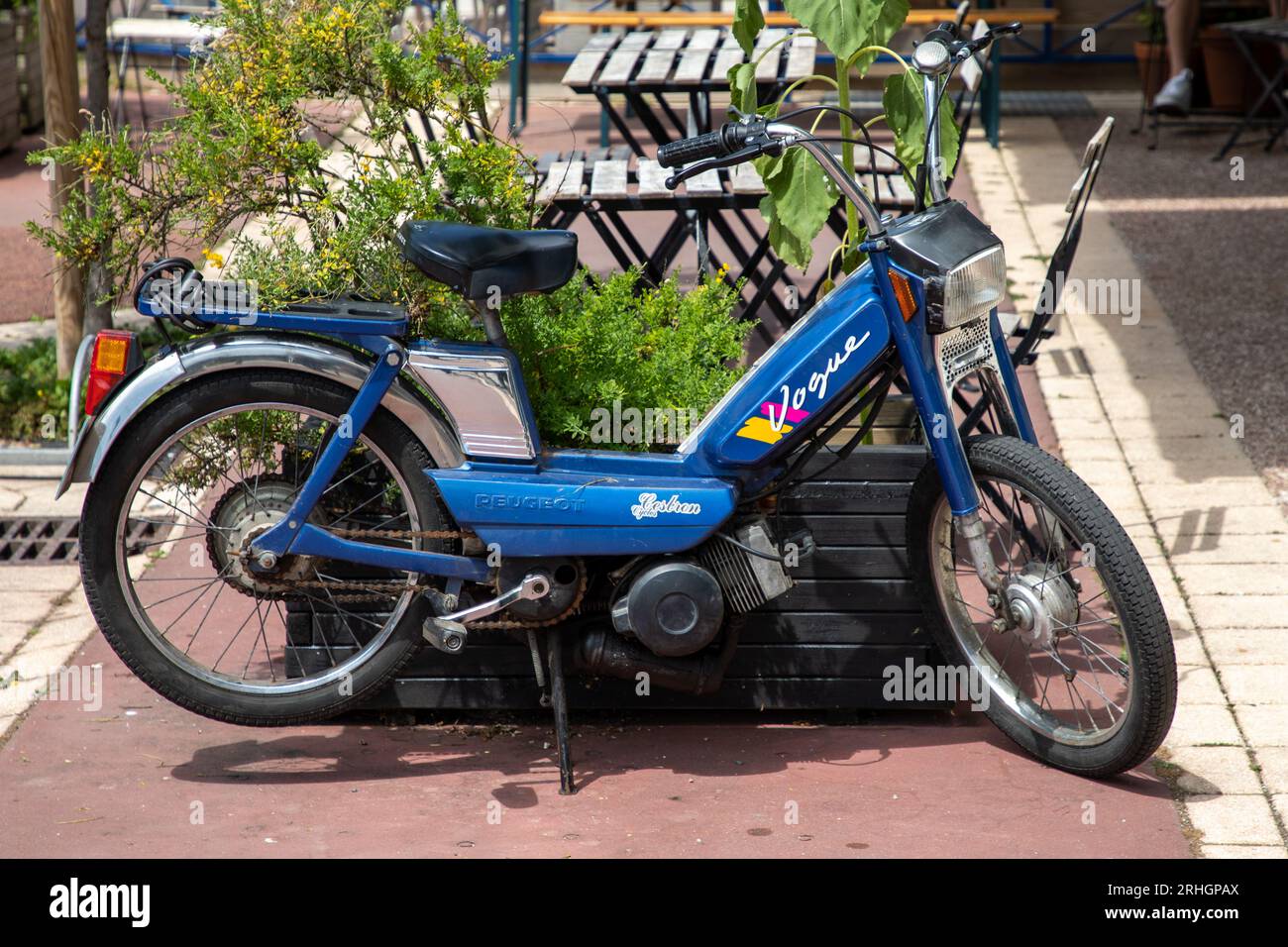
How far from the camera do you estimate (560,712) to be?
11.4 ft

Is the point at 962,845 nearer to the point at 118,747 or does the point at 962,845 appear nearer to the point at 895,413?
the point at 895,413

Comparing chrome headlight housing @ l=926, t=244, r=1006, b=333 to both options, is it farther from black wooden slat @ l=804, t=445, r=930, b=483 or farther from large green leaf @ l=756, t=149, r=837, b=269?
large green leaf @ l=756, t=149, r=837, b=269

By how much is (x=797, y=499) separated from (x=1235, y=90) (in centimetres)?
799

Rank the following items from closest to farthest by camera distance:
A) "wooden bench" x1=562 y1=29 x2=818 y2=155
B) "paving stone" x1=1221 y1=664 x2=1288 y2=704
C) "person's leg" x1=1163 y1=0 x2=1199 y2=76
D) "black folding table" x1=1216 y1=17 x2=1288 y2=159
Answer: "paving stone" x1=1221 y1=664 x2=1288 y2=704 → "wooden bench" x1=562 y1=29 x2=818 y2=155 → "black folding table" x1=1216 y1=17 x2=1288 y2=159 → "person's leg" x1=1163 y1=0 x2=1199 y2=76

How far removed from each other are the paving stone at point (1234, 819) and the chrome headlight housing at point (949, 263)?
3.79ft

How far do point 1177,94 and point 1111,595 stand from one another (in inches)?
297

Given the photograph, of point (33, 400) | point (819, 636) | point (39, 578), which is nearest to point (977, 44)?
point (819, 636)

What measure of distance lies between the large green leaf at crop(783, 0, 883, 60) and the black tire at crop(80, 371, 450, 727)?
53.9 inches

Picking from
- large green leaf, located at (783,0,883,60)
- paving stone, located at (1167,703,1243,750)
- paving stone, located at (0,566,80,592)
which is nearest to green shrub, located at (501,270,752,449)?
large green leaf, located at (783,0,883,60)

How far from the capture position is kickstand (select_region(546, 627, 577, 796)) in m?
3.46

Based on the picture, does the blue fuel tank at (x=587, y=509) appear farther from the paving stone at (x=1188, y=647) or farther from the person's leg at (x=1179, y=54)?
the person's leg at (x=1179, y=54)

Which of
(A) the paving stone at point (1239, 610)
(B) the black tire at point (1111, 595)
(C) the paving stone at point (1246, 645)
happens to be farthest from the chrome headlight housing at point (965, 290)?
(A) the paving stone at point (1239, 610)

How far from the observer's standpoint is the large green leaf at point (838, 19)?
373 centimetres
